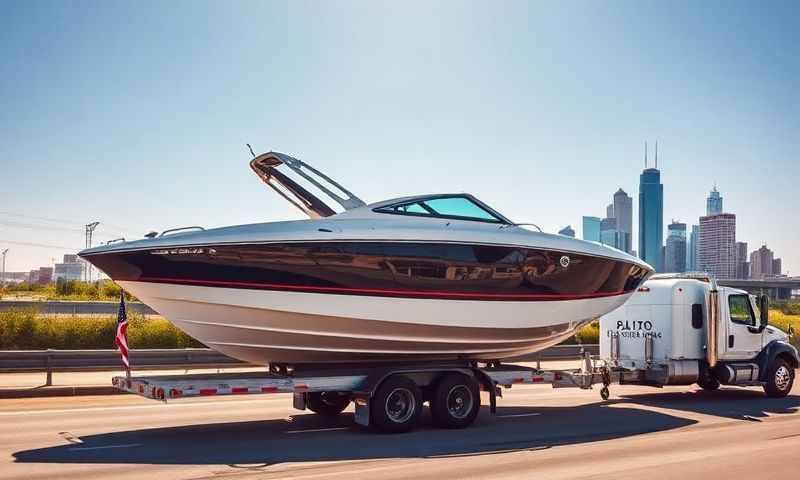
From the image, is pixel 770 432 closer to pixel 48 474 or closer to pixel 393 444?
pixel 393 444

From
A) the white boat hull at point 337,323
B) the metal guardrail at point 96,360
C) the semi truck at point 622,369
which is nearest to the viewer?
the white boat hull at point 337,323

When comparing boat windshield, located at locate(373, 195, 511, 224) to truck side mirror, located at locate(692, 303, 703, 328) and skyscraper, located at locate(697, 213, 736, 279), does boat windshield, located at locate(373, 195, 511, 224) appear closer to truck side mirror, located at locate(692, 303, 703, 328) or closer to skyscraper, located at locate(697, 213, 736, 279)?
truck side mirror, located at locate(692, 303, 703, 328)

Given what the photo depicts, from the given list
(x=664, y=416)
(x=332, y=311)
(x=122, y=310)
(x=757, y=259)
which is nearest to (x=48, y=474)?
(x=122, y=310)

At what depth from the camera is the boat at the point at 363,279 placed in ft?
32.1

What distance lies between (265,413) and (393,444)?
A: 352 cm

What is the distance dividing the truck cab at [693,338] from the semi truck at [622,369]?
0.06 ft

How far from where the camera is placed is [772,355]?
1545 centimetres

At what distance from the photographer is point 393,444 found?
9703 millimetres

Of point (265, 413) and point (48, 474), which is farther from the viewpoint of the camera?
point (265, 413)

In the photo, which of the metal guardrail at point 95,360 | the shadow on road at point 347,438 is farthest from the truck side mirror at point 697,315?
the metal guardrail at point 95,360

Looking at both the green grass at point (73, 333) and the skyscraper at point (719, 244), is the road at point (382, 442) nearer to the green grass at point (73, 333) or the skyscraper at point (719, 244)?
the green grass at point (73, 333)

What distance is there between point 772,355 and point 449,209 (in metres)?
8.42

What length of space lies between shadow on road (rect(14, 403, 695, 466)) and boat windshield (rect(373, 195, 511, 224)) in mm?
3158

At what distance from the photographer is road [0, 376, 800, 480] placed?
8.01 metres
